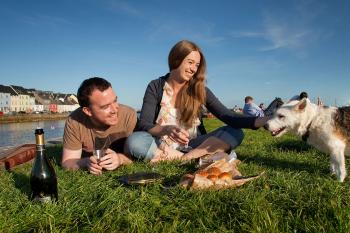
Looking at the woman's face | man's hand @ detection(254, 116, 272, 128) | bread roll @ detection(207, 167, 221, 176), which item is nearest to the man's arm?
bread roll @ detection(207, 167, 221, 176)

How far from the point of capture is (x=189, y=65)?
591 centimetres

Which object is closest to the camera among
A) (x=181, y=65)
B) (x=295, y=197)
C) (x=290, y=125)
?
(x=295, y=197)

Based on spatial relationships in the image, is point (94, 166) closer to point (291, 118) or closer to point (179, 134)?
point (179, 134)

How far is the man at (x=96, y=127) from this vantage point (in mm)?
5016

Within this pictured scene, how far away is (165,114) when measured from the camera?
20.6 feet

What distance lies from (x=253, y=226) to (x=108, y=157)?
2676mm

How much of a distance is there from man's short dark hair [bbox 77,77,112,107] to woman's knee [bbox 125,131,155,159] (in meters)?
0.96

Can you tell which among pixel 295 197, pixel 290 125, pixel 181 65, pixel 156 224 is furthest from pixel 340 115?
pixel 156 224

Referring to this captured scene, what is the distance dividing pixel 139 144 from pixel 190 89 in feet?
4.92

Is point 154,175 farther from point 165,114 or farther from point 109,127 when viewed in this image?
point 165,114

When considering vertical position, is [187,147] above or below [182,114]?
below

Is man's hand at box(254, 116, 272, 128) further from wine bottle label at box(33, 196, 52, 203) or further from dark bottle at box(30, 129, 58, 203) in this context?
wine bottle label at box(33, 196, 52, 203)

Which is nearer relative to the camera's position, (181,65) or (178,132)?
(178,132)

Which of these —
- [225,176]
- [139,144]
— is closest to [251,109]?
[139,144]
